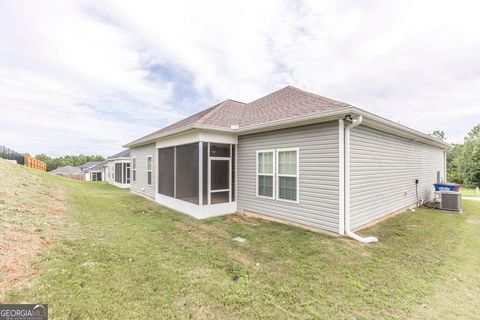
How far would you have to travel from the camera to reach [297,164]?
19.9 feet

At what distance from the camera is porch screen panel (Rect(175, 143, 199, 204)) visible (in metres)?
8.14

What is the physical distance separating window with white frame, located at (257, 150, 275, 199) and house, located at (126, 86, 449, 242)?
0.03m

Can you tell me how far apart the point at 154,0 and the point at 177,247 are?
7.45 metres

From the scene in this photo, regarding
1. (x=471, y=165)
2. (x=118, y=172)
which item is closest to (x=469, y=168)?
(x=471, y=165)

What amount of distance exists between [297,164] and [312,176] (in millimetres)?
560

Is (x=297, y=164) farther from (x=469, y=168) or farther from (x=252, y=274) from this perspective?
(x=469, y=168)

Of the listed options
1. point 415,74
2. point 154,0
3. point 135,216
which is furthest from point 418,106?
point 135,216

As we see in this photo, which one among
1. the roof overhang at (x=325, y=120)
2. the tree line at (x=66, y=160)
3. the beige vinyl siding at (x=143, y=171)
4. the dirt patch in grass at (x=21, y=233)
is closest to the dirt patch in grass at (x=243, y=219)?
the roof overhang at (x=325, y=120)

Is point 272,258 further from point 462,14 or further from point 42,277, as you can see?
point 462,14

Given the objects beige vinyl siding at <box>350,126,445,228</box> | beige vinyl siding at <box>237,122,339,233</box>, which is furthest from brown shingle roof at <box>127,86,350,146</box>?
beige vinyl siding at <box>350,126,445,228</box>

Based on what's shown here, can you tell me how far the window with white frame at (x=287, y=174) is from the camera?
617 cm

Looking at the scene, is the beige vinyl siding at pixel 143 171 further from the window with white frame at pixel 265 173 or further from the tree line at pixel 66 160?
the tree line at pixel 66 160

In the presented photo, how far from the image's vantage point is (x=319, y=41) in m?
8.91

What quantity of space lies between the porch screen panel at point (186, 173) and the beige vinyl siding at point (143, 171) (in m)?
2.63
